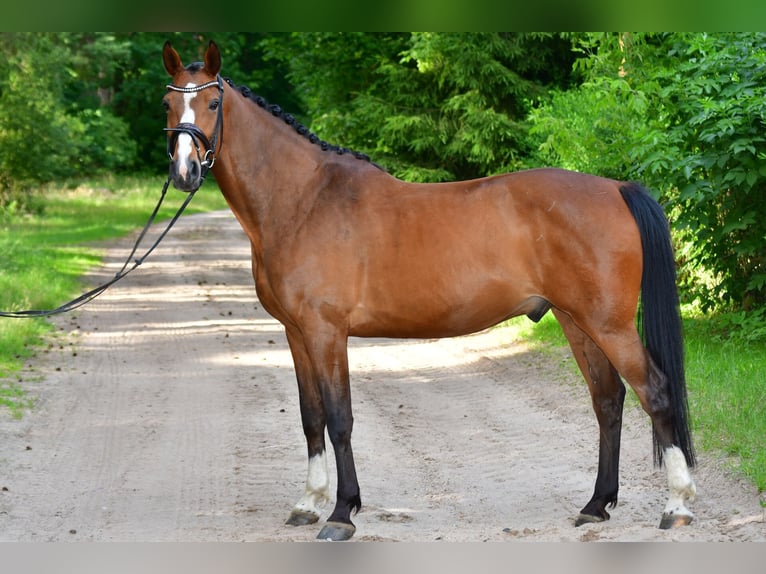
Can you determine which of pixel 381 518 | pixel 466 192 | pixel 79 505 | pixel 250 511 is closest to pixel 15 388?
pixel 79 505

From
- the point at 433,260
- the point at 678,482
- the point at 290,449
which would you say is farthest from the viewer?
the point at 290,449

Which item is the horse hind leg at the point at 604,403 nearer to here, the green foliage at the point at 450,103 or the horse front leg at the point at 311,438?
the horse front leg at the point at 311,438

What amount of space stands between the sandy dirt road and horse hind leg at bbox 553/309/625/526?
0.59 ft

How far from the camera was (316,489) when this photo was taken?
219 inches

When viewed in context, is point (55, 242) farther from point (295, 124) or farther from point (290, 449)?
point (295, 124)

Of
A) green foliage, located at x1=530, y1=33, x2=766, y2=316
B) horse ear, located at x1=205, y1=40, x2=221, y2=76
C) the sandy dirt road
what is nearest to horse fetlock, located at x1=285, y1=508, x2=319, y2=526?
the sandy dirt road

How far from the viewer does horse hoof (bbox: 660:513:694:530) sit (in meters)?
5.14

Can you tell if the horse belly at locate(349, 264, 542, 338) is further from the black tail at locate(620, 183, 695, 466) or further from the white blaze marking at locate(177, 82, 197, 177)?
the white blaze marking at locate(177, 82, 197, 177)

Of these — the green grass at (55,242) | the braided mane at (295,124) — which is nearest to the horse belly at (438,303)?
the braided mane at (295,124)

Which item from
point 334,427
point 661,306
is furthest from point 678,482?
point 334,427

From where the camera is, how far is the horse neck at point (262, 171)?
5.49 metres

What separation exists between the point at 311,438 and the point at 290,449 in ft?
4.94

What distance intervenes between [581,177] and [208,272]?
14.1 m
